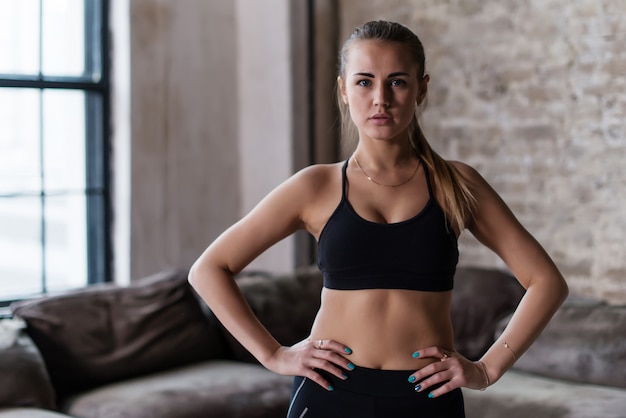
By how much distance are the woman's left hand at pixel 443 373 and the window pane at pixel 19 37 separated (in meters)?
3.45

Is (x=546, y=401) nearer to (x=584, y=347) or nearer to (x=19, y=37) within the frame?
(x=584, y=347)

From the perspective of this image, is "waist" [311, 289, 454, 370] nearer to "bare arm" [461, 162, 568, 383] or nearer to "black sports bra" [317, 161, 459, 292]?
"black sports bra" [317, 161, 459, 292]

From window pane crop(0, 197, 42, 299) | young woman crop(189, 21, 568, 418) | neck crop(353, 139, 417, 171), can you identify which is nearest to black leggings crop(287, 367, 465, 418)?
young woman crop(189, 21, 568, 418)

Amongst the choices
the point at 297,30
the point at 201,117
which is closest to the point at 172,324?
the point at 201,117

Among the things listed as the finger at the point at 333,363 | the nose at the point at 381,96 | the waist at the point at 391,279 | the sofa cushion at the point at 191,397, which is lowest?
the sofa cushion at the point at 191,397

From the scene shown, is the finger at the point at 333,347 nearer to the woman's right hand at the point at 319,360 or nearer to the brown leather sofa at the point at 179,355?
the woman's right hand at the point at 319,360

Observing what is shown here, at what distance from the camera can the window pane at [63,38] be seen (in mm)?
4910

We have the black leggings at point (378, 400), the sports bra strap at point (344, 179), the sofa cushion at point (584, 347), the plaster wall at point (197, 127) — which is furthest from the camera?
the plaster wall at point (197, 127)

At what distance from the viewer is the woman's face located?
6.50 ft

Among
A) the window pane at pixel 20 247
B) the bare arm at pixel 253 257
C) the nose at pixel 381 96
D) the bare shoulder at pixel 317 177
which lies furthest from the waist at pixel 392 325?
the window pane at pixel 20 247

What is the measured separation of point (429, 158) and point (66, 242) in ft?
10.9

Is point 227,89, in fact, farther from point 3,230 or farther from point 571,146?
point 571,146

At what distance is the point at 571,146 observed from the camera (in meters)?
4.48

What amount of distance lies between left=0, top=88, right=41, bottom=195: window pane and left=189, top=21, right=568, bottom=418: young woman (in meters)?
2.99
